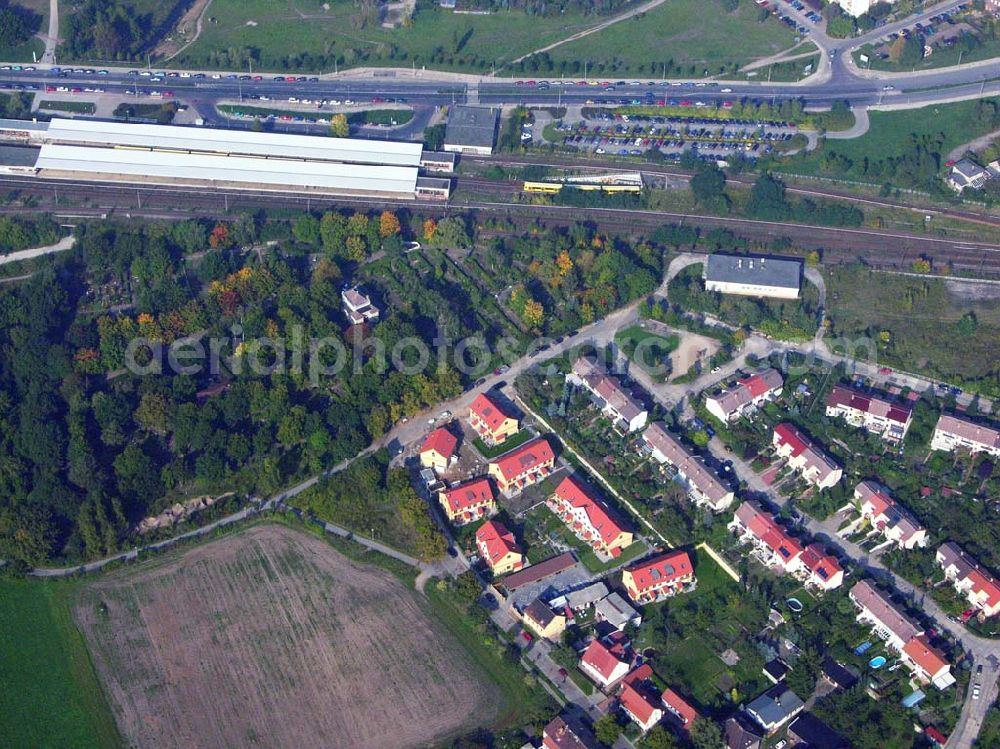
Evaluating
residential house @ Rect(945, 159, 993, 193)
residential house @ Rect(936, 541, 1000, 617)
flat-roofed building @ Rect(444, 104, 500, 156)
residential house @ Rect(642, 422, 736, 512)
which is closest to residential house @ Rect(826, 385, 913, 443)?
residential house @ Rect(936, 541, 1000, 617)

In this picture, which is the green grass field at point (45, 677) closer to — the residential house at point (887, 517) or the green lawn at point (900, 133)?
the residential house at point (887, 517)

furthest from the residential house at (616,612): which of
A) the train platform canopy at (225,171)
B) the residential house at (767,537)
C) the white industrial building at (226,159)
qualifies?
the train platform canopy at (225,171)

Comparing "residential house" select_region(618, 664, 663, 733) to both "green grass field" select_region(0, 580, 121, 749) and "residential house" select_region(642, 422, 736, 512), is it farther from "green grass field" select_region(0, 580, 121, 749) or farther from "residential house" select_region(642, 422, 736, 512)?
"green grass field" select_region(0, 580, 121, 749)

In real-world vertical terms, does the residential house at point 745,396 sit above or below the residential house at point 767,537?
above

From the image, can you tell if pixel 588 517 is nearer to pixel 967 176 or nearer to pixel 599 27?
pixel 967 176

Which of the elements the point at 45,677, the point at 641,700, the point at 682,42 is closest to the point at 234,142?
the point at 682,42

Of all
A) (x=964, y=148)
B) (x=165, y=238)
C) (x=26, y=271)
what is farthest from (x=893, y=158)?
(x=26, y=271)
